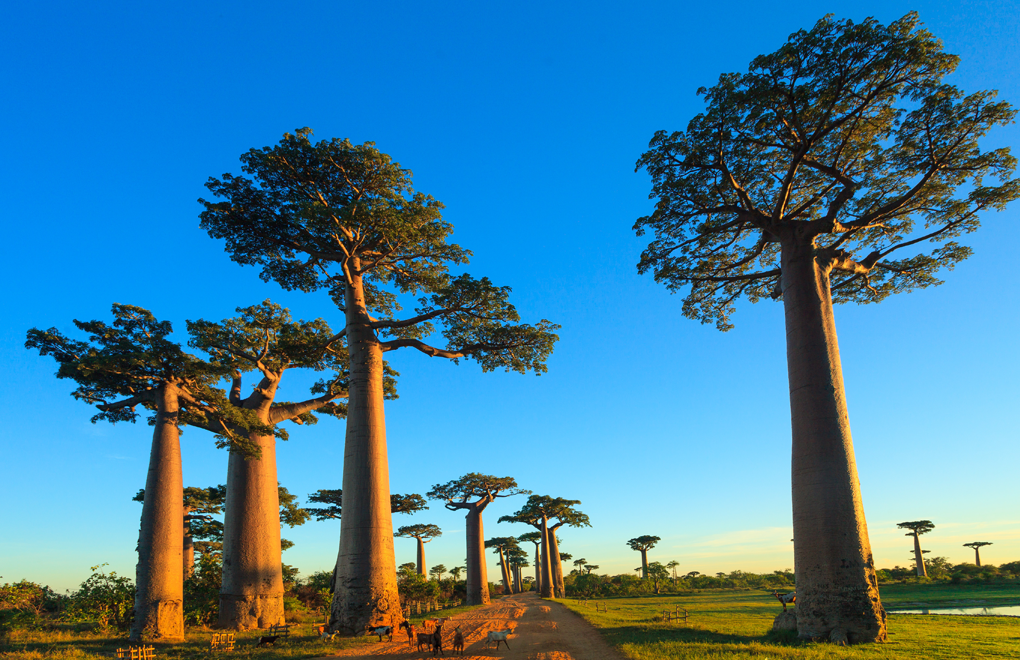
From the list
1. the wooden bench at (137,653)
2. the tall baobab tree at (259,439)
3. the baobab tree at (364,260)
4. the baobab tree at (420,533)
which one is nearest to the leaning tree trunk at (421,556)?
the baobab tree at (420,533)

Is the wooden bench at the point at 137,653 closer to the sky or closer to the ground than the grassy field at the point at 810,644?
closer to the sky

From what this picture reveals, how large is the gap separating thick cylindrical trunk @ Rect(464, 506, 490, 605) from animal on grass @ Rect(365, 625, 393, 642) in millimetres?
22676

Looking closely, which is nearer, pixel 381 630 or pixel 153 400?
pixel 381 630

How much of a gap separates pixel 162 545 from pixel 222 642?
404cm

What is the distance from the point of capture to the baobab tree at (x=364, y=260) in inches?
583

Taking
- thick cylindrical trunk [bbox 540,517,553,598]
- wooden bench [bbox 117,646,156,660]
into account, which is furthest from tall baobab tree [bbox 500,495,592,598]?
wooden bench [bbox 117,646,156,660]

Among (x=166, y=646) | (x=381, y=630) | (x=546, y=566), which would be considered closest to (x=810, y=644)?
(x=381, y=630)

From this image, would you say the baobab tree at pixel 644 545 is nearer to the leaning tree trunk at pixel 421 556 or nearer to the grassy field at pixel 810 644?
the leaning tree trunk at pixel 421 556

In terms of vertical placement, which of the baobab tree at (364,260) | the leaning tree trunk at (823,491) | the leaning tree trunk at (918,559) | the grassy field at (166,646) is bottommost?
the leaning tree trunk at (918,559)

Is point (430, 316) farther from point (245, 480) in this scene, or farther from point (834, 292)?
point (834, 292)

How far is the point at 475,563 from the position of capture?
34.5m

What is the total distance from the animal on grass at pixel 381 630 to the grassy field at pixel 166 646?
0.16 m

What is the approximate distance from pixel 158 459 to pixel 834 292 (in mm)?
20705

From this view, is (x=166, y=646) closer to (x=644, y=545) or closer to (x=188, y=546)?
(x=188, y=546)
